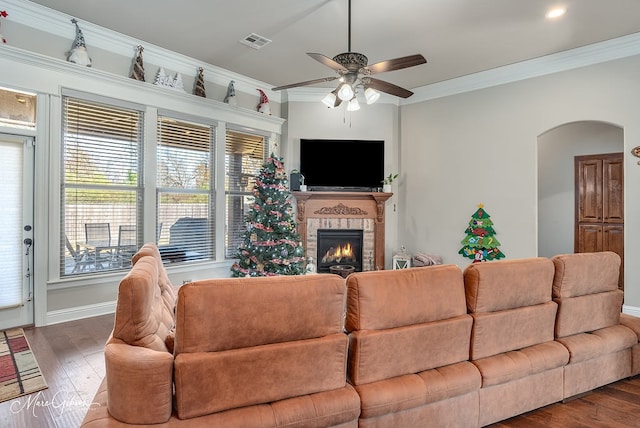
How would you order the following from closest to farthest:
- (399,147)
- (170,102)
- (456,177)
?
(170,102) < (456,177) < (399,147)

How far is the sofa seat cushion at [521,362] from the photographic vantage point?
2.01 m

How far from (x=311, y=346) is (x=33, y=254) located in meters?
3.56

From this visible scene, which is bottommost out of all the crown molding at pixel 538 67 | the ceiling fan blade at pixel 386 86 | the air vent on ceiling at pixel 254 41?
the ceiling fan blade at pixel 386 86

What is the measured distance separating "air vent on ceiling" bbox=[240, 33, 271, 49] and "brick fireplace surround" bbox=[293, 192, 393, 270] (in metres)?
2.25

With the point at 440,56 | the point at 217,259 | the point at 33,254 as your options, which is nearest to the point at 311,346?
the point at 33,254

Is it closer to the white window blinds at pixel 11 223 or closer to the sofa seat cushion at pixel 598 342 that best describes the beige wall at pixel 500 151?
the sofa seat cushion at pixel 598 342

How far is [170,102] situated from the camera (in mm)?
4629

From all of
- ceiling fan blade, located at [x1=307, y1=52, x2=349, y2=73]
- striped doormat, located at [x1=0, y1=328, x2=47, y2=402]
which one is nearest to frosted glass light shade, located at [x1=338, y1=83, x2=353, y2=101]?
ceiling fan blade, located at [x1=307, y1=52, x2=349, y2=73]

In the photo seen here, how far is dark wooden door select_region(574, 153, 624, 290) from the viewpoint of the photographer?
220 inches

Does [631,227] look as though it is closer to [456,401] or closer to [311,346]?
[456,401]

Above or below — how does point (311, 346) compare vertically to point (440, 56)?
below

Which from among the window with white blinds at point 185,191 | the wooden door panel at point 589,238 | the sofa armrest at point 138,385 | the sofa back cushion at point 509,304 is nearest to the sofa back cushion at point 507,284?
the sofa back cushion at point 509,304

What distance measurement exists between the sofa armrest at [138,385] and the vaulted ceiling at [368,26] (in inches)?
130

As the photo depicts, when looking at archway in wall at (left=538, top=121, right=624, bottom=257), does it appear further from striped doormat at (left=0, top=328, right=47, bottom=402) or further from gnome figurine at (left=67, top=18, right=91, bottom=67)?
striped doormat at (left=0, top=328, right=47, bottom=402)
